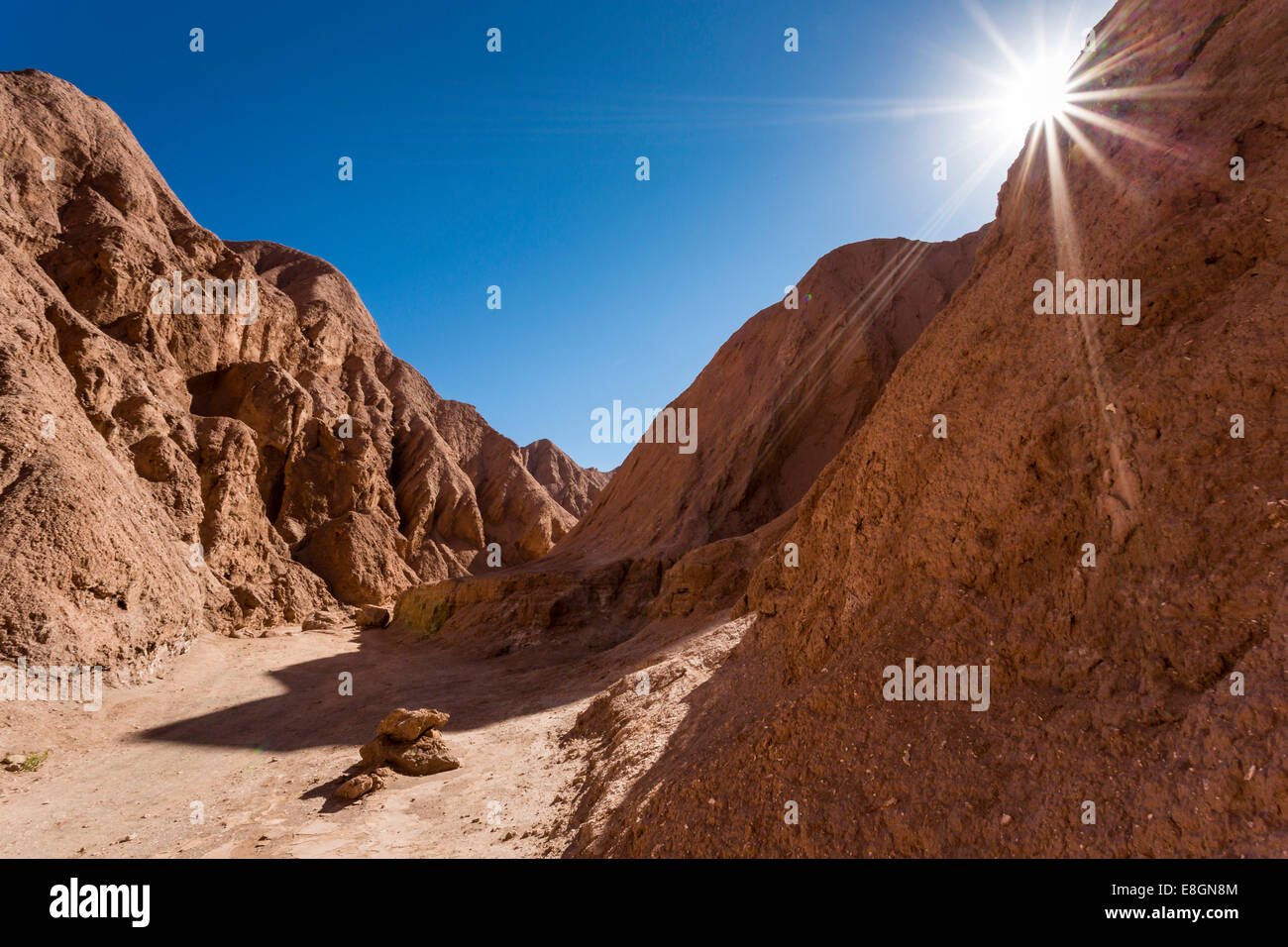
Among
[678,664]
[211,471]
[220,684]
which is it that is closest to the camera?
[678,664]

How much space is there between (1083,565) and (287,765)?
8609mm

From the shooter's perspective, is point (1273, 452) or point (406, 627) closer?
point (1273, 452)

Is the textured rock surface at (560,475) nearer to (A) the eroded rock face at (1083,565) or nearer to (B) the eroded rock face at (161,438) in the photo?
(B) the eroded rock face at (161,438)

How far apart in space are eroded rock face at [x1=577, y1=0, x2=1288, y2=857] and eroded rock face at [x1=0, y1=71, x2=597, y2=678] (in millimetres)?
12153

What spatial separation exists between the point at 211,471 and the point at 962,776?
23.3 m

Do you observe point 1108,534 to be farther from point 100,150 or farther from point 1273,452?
point 100,150

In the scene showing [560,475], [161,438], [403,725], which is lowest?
[403,725]

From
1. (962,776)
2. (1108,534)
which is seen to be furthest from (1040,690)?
(1108,534)

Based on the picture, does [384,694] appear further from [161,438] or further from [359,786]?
[161,438]

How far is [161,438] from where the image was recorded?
1789cm

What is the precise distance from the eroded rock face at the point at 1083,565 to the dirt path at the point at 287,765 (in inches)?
80.3

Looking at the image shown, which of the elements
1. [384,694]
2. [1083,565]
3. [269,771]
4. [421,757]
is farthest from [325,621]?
[1083,565]
